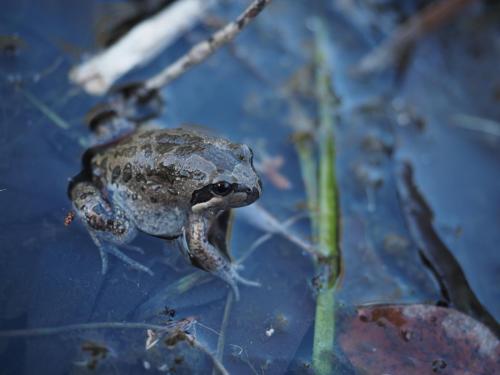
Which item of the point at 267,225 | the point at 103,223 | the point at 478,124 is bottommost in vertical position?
the point at 478,124

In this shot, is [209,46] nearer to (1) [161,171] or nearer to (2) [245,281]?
(1) [161,171]

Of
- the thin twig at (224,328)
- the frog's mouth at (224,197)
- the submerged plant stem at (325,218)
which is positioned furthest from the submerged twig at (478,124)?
the thin twig at (224,328)

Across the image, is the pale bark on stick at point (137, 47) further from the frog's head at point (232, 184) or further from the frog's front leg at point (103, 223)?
the frog's head at point (232, 184)

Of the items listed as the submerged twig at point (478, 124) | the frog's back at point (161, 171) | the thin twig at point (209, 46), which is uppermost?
the thin twig at point (209, 46)

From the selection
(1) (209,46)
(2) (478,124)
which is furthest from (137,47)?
(2) (478,124)

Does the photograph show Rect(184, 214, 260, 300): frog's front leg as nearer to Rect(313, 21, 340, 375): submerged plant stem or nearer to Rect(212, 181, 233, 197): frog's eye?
Rect(212, 181, 233, 197): frog's eye

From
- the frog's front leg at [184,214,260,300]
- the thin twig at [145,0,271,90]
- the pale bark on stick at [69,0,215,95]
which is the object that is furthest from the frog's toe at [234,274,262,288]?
the pale bark on stick at [69,0,215,95]

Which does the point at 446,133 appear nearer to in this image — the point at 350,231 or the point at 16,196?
the point at 350,231
